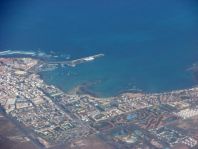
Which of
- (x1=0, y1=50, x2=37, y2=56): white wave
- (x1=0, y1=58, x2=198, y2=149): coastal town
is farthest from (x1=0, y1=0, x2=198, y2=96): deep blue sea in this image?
(x1=0, y1=58, x2=198, y2=149): coastal town

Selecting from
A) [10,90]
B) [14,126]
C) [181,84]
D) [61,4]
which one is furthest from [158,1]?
[14,126]

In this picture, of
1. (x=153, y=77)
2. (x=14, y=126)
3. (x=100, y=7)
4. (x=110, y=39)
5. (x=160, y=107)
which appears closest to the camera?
(x=14, y=126)

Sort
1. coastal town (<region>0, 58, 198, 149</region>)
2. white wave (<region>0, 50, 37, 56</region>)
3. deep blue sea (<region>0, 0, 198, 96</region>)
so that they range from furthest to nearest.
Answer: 1. white wave (<region>0, 50, 37, 56</region>)
2. deep blue sea (<region>0, 0, 198, 96</region>)
3. coastal town (<region>0, 58, 198, 149</region>)

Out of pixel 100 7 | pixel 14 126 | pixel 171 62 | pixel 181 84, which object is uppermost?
pixel 100 7

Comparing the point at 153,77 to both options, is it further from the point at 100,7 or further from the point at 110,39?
the point at 100,7

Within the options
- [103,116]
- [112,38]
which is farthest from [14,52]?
[103,116]

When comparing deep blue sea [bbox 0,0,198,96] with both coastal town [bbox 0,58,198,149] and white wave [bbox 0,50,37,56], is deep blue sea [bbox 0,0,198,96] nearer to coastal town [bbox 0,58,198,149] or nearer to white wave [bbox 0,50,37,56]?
white wave [bbox 0,50,37,56]
